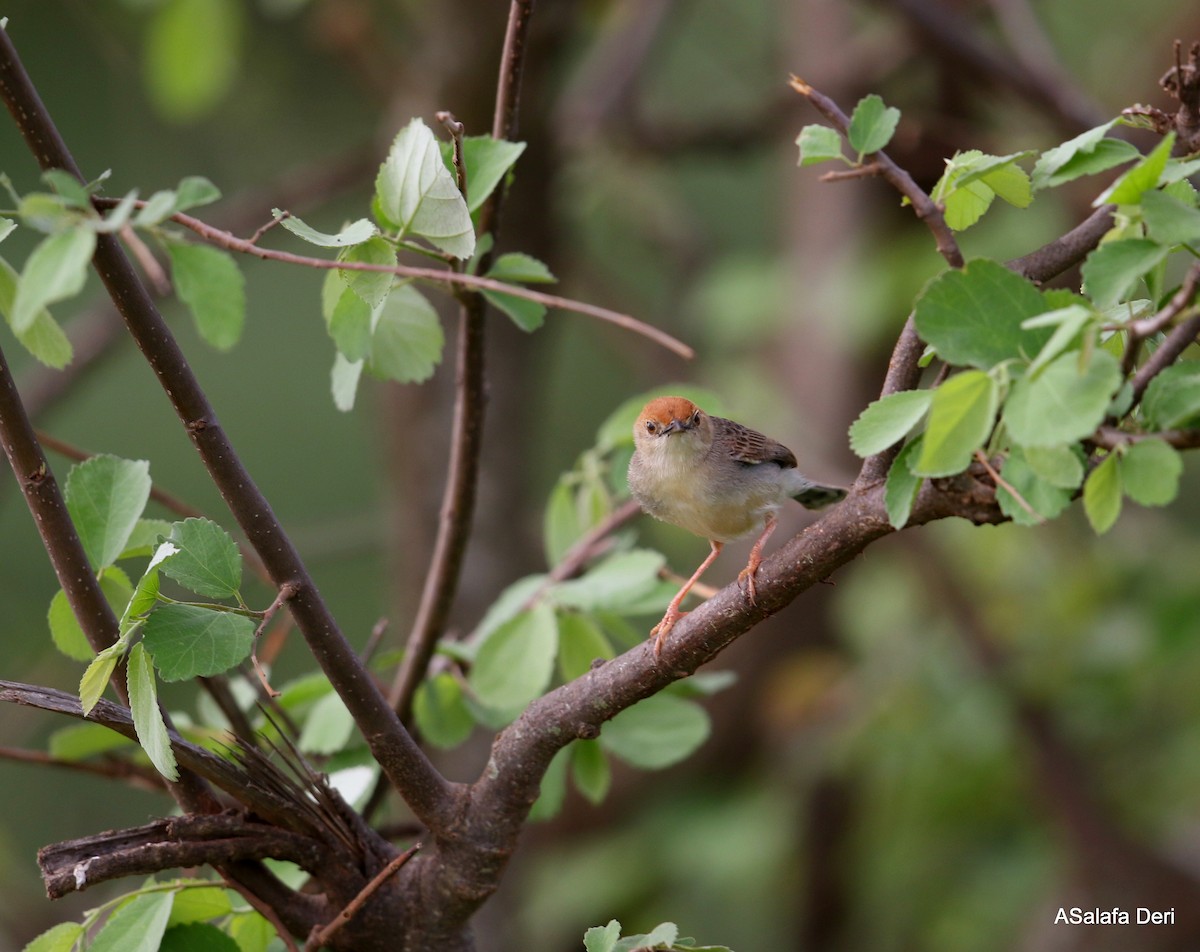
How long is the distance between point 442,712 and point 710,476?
0.93 m

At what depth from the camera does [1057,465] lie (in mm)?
1284

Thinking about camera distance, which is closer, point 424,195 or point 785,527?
point 424,195

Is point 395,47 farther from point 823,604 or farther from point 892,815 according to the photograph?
point 892,815

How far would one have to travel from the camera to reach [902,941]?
6.44 metres

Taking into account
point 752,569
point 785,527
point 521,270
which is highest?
point 521,270

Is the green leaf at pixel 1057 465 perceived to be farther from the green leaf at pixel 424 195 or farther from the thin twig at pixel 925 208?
the green leaf at pixel 424 195

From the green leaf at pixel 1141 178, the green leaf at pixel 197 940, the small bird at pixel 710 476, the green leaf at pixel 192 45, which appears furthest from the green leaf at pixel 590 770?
the green leaf at pixel 192 45

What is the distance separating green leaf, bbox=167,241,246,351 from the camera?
1.65m

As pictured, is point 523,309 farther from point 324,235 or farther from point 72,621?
point 72,621

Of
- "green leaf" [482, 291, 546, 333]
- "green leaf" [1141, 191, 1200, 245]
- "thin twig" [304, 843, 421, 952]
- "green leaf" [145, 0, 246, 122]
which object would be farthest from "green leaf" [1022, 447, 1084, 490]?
"green leaf" [145, 0, 246, 122]

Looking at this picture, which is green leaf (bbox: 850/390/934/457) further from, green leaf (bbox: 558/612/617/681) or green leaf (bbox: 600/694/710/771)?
green leaf (bbox: 558/612/617/681)

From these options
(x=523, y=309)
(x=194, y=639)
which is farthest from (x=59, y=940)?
(x=523, y=309)

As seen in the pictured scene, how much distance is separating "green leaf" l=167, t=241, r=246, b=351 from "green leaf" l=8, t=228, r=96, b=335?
0.46 m

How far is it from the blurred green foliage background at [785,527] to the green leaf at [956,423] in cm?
304
